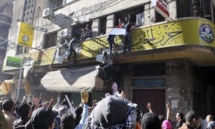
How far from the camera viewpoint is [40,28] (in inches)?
668

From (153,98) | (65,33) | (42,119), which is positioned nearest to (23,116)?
(42,119)

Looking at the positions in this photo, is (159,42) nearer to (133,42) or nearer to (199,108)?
(133,42)

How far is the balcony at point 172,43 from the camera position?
8.84 m

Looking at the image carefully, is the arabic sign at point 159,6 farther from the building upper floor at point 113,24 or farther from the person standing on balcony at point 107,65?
the person standing on balcony at point 107,65

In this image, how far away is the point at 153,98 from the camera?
10562 millimetres

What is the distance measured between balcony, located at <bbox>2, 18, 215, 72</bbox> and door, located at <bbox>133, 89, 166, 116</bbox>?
1574mm

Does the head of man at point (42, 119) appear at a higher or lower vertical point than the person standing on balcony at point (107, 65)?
lower

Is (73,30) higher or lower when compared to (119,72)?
higher

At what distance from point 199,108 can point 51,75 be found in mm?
8543

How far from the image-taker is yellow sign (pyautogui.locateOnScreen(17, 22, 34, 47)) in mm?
15641

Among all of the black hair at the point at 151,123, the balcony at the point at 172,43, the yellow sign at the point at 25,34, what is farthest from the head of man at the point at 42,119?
the yellow sign at the point at 25,34

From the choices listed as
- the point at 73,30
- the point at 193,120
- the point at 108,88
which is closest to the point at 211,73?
the point at 108,88

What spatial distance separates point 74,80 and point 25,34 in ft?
22.7

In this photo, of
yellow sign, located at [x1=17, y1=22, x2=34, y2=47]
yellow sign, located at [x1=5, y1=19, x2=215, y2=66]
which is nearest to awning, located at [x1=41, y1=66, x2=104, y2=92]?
yellow sign, located at [x1=5, y1=19, x2=215, y2=66]
